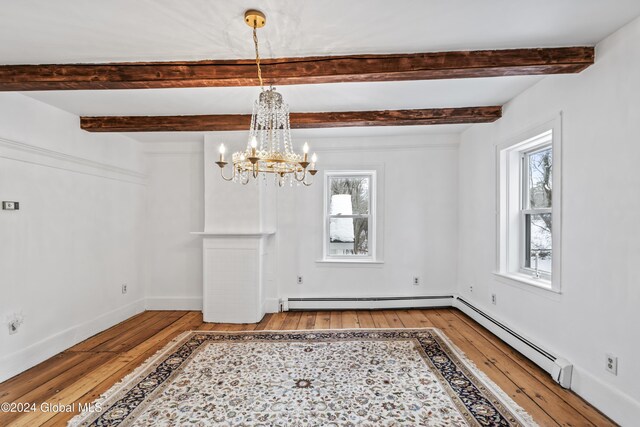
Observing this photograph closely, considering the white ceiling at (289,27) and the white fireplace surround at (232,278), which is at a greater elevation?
the white ceiling at (289,27)

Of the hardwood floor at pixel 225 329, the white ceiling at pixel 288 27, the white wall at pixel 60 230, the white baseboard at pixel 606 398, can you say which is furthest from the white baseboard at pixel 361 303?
the white ceiling at pixel 288 27

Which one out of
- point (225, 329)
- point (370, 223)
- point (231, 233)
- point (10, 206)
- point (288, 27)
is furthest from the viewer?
point (370, 223)

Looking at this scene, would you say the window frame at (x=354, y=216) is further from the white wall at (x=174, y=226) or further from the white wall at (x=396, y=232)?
the white wall at (x=174, y=226)

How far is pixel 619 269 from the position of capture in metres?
2.15

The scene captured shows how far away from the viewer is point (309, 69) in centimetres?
240

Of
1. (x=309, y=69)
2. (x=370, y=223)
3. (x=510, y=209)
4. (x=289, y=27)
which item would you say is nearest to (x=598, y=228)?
(x=510, y=209)

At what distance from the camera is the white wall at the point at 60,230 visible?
290 cm

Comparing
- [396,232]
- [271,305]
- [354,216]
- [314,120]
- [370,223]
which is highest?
[314,120]

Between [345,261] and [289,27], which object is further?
[345,261]

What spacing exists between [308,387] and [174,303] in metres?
3.04

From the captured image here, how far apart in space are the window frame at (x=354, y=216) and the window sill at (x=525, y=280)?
5.57ft

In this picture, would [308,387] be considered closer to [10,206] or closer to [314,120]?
[314,120]

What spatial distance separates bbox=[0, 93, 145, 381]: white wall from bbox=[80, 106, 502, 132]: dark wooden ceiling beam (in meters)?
0.43

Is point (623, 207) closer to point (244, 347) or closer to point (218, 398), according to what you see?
point (218, 398)
